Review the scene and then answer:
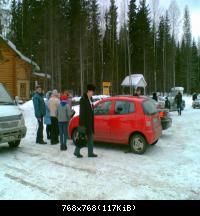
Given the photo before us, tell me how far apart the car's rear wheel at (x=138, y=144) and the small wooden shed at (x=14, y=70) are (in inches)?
894

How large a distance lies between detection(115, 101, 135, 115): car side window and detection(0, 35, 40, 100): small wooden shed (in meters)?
21.9

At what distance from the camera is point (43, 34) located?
38.8 m

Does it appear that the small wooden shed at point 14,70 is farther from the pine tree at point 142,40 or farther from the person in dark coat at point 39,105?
the person in dark coat at point 39,105

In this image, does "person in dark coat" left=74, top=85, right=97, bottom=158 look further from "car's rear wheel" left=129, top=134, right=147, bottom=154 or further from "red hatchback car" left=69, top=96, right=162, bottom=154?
"car's rear wheel" left=129, top=134, right=147, bottom=154

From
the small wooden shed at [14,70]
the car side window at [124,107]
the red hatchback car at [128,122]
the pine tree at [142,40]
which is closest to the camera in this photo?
the red hatchback car at [128,122]

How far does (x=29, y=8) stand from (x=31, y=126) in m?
32.3

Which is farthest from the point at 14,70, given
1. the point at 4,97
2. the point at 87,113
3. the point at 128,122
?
the point at 87,113

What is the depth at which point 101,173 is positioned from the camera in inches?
311

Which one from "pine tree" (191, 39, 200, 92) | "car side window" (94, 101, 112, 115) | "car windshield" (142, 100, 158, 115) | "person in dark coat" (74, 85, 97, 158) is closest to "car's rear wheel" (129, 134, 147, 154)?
"car windshield" (142, 100, 158, 115)

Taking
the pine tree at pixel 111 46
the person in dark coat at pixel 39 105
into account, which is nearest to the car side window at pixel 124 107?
the person in dark coat at pixel 39 105

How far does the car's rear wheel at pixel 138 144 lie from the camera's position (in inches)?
398

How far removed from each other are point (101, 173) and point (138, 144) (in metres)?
2.63
